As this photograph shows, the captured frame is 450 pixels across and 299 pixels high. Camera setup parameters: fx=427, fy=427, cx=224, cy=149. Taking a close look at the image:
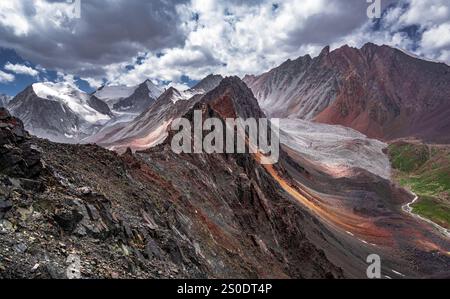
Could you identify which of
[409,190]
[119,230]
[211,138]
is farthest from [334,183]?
[119,230]

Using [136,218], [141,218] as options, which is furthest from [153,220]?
[136,218]

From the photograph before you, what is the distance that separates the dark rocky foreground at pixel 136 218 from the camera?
17500 mm

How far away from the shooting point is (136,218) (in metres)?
25.5

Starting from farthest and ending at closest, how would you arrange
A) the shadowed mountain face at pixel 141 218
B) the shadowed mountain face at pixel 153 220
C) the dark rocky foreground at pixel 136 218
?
the shadowed mountain face at pixel 153 220 → the shadowed mountain face at pixel 141 218 → the dark rocky foreground at pixel 136 218

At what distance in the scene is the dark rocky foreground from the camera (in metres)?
17.5

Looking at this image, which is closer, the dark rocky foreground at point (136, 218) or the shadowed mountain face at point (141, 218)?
the dark rocky foreground at point (136, 218)

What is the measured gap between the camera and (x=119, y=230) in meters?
21.8

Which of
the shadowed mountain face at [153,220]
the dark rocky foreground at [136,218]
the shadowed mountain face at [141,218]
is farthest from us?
the shadowed mountain face at [153,220]

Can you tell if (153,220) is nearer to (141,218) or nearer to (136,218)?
(141,218)

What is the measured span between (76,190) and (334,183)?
12254 centimetres
